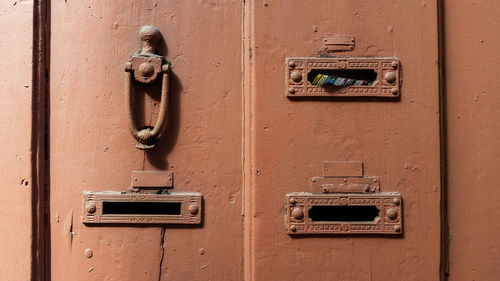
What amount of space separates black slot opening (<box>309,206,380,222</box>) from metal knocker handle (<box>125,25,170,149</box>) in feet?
1.79

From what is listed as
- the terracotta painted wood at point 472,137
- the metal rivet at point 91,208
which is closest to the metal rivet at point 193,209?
the metal rivet at point 91,208

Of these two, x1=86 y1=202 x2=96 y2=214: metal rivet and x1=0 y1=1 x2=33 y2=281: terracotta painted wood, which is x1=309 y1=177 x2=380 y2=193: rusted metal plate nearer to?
x1=86 y1=202 x2=96 y2=214: metal rivet

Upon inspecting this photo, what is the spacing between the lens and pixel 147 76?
3.62ft

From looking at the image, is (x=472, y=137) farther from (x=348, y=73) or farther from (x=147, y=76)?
(x=147, y=76)

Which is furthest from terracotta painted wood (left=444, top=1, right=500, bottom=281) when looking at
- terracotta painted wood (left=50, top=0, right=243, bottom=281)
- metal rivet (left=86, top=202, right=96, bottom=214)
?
metal rivet (left=86, top=202, right=96, bottom=214)

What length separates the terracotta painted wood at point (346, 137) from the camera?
1.08m

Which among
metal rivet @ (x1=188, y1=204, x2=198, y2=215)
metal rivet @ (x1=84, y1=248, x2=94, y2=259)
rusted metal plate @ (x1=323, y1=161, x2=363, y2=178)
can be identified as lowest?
metal rivet @ (x1=84, y1=248, x2=94, y2=259)

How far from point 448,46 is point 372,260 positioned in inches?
27.7

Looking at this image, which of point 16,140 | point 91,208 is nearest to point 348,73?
point 91,208

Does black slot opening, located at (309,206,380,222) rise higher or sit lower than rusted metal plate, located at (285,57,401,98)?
lower

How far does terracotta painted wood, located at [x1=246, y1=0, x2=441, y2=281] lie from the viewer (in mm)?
1078

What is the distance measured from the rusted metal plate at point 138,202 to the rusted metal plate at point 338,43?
609 millimetres

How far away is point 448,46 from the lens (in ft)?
3.72

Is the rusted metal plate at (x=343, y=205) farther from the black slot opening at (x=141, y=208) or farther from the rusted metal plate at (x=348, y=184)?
the black slot opening at (x=141, y=208)
